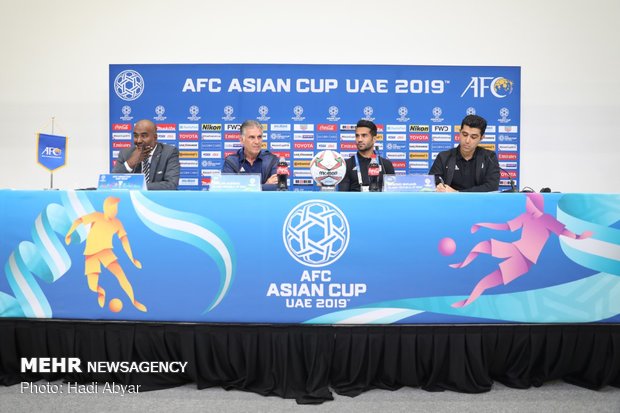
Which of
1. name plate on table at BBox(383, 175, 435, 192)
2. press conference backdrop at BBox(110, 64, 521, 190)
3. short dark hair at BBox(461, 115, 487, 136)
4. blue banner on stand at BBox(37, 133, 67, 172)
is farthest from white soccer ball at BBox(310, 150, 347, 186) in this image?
press conference backdrop at BBox(110, 64, 521, 190)

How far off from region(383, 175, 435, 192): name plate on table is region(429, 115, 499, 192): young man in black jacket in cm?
76

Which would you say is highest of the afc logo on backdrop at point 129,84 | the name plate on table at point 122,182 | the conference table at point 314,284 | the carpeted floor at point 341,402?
the afc logo on backdrop at point 129,84

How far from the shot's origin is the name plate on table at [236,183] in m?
2.13

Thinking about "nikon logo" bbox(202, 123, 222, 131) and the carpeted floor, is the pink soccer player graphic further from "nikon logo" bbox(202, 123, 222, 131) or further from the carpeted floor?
"nikon logo" bbox(202, 123, 222, 131)

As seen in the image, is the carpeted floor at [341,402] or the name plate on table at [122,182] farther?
the name plate on table at [122,182]

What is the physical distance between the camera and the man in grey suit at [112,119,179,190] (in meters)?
2.94

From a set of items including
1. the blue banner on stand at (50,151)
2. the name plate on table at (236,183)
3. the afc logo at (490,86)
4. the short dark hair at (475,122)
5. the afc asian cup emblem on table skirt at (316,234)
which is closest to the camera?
the afc asian cup emblem on table skirt at (316,234)

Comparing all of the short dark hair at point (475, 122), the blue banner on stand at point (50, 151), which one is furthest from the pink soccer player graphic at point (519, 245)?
the blue banner on stand at point (50, 151)

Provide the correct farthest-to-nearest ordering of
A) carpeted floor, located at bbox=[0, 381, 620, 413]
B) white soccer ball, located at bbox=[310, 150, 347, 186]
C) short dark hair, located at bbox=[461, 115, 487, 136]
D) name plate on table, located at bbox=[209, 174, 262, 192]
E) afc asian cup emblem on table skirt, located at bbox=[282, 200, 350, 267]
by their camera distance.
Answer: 1. short dark hair, located at bbox=[461, 115, 487, 136]
2. white soccer ball, located at bbox=[310, 150, 347, 186]
3. name plate on table, located at bbox=[209, 174, 262, 192]
4. afc asian cup emblem on table skirt, located at bbox=[282, 200, 350, 267]
5. carpeted floor, located at bbox=[0, 381, 620, 413]

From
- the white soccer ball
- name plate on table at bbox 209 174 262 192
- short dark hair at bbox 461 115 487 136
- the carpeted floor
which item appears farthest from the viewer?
short dark hair at bbox 461 115 487 136

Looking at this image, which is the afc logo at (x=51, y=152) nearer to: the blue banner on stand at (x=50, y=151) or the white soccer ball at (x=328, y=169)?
the blue banner on stand at (x=50, y=151)

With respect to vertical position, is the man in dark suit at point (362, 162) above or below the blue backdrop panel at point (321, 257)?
above

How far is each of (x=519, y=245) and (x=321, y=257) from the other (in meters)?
0.89

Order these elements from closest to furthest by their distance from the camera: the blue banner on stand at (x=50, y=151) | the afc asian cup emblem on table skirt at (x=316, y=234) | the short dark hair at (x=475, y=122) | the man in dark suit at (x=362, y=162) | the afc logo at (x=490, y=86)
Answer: the afc asian cup emblem on table skirt at (x=316, y=234), the blue banner on stand at (x=50, y=151), the short dark hair at (x=475, y=122), the man in dark suit at (x=362, y=162), the afc logo at (x=490, y=86)
